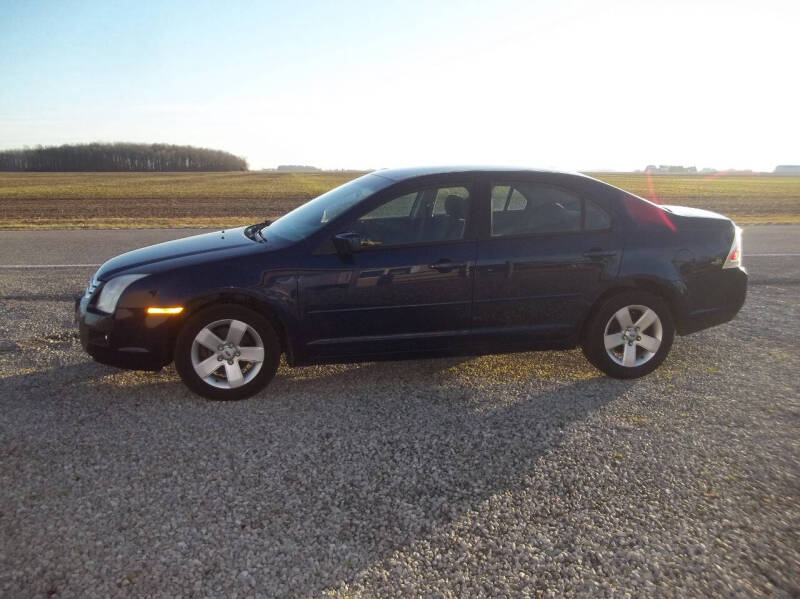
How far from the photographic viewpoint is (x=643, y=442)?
3561 millimetres

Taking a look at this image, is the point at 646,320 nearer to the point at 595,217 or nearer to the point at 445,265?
the point at 595,217

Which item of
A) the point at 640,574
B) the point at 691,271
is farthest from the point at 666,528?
the point at 691,271

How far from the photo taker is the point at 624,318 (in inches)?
180

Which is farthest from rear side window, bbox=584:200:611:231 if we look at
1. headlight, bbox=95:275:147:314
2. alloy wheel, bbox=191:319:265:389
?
headlight, bbox=95:275:147:314

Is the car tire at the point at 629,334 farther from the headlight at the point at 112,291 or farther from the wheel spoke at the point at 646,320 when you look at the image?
the headlight at the point at 112,291

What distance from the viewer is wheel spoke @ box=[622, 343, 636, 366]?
15.0 feet

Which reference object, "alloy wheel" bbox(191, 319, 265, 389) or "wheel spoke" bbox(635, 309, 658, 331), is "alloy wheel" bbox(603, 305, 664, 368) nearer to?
"wheel spoke" bbox(635, 309, 658, 331)

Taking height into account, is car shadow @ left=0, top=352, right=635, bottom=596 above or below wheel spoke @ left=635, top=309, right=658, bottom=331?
below

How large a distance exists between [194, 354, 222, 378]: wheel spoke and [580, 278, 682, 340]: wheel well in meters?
2.67

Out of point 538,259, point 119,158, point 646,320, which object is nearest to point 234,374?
point 538,259

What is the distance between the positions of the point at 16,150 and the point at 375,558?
396 ft

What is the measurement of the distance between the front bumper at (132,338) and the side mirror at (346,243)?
1164mm

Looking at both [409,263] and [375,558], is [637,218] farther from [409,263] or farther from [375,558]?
[375,558]

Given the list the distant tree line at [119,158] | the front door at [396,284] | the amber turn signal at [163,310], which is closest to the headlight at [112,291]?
the amber turn signal at [163,310]
